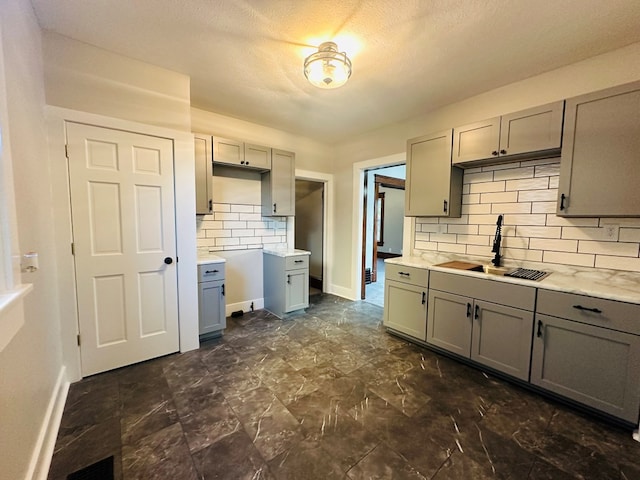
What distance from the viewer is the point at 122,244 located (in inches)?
89.4

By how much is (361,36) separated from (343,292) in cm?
350

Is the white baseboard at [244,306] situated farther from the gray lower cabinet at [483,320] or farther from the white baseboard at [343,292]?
the gray lower cabinet at [483,320]

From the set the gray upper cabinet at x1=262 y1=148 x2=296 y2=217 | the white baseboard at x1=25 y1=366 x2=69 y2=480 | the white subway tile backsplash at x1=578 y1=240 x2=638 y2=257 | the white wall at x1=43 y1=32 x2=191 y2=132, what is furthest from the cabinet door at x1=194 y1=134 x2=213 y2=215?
the white subway tile backsplash at x1=578 y1=240 x2=638 y2=257

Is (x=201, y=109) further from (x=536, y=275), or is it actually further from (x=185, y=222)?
(x=536, y=275)

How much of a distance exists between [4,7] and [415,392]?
3.29 meters

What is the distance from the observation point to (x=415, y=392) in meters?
2.06

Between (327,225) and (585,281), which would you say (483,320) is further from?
(327,225)

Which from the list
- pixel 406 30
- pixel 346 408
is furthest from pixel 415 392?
pixel 406 30

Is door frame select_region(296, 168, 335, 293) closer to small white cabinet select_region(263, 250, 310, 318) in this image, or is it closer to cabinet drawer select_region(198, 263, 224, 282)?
small white cabinet select_region(263, 250, 310, 318)

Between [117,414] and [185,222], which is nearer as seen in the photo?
[117,414]

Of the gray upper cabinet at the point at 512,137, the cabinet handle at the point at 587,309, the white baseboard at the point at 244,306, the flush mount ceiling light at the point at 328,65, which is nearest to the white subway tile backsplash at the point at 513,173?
the gray upper cabinet at the point at 512,137

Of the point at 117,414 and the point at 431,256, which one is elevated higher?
the point at 431,256

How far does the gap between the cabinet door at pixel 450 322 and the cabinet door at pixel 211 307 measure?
2219 mm

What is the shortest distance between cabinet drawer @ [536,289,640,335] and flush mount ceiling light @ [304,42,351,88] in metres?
2.20
